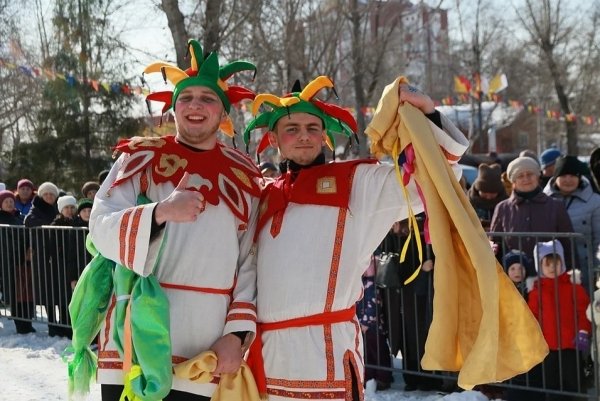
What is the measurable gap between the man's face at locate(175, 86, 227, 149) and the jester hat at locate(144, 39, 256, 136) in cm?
3

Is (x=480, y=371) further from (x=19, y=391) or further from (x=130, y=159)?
(x=19, y=391)

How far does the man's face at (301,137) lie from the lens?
3.04 m

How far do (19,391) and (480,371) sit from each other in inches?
172

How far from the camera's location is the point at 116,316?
2.86 meters

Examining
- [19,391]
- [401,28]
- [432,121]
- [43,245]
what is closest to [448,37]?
[401,28]

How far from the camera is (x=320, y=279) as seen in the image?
112 inches

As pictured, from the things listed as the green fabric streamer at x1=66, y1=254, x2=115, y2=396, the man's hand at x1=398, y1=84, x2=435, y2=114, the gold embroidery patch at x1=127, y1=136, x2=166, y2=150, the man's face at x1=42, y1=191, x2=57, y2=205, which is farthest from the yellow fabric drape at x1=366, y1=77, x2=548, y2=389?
the man's face at x1=42, y1=191, x2=57, y2=205

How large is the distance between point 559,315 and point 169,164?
3.14 m

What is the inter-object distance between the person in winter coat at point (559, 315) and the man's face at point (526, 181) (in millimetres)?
753

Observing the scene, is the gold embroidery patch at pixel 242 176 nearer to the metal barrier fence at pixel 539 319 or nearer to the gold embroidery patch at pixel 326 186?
the gold embroidery patch at pixel 326 186

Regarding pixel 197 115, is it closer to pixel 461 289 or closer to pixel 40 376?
pixel 461 289

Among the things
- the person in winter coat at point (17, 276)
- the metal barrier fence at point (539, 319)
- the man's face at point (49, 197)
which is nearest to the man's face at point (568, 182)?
the metal barrier fence at point (539, 319)

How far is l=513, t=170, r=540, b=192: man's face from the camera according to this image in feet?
18.9

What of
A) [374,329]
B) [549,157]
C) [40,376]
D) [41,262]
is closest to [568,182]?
[374,329]
